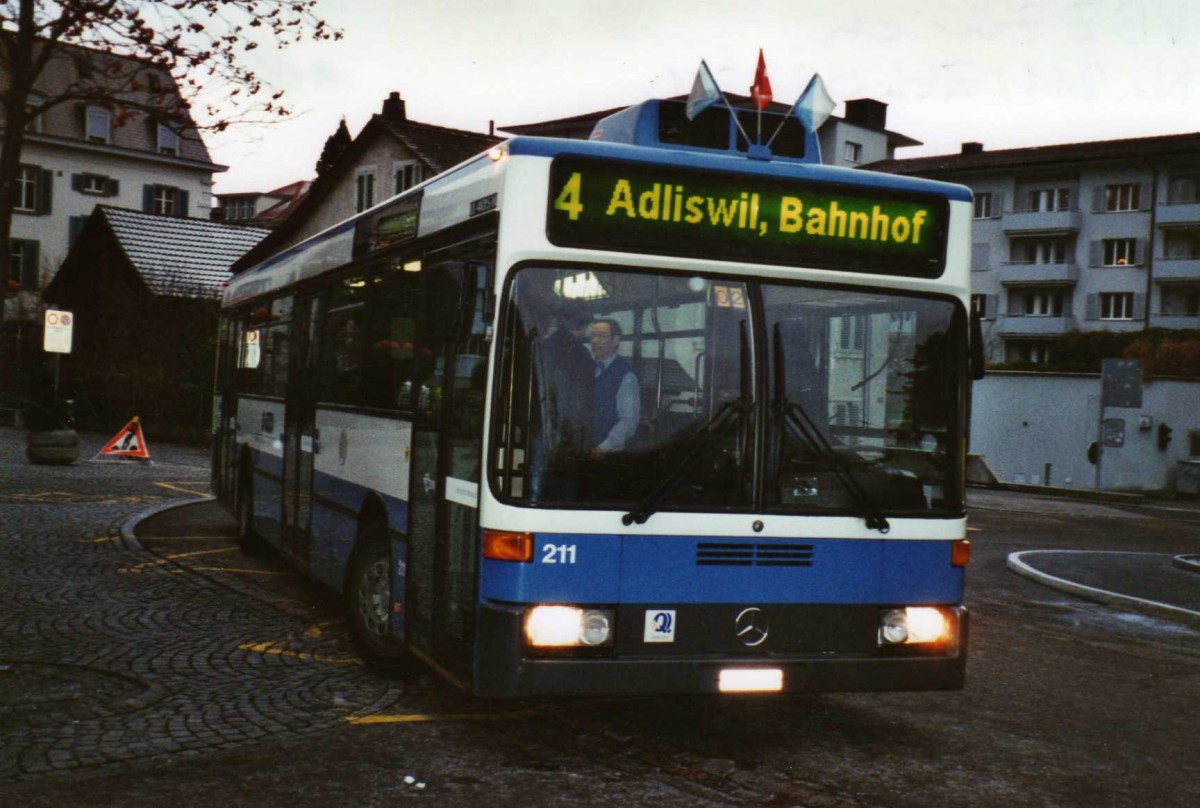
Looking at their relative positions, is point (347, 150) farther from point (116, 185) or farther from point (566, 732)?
point (566, 732)

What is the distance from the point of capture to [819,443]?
251 inches

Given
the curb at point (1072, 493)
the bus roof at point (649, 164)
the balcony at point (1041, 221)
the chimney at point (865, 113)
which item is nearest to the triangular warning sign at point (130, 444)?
the bus roof at point (649, 164)

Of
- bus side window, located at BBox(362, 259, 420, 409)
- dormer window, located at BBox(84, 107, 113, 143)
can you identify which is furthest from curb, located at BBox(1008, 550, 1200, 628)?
dormer window, located at BBox(84, 107, 113, 143)

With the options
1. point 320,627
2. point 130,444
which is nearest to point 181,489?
point 130,444

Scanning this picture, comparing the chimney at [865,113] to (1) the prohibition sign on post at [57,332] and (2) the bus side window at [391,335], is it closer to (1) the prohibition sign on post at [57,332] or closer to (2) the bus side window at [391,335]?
(1) the prohibition sign on post at [57,332]

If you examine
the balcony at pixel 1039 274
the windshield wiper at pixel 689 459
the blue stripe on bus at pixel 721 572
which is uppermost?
the balcony at pixel 1039 274

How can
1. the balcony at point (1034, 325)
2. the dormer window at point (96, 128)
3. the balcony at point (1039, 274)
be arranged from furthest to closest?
1. the dormer window at point (96, 128)
2. the balcony at point (1034, 325)
3. the balcony at point (1039, 274)

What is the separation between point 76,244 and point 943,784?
157ft

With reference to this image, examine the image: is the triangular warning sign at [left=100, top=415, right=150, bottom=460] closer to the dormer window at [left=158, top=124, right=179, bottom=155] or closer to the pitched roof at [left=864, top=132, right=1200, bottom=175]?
the pitched roof at [left=864, top=132, right=1200, bottom=175]

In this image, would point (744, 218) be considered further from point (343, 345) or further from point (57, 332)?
point (57, 332)

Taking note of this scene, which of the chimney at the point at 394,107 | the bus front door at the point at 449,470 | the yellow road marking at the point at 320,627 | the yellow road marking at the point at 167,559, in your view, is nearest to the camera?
the bus front door at the point at 449,470

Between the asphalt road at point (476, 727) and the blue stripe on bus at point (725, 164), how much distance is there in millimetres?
2766

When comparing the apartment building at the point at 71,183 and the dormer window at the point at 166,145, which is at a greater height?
the dormer window at the point at 166,145

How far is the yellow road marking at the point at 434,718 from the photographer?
6.95 meters
